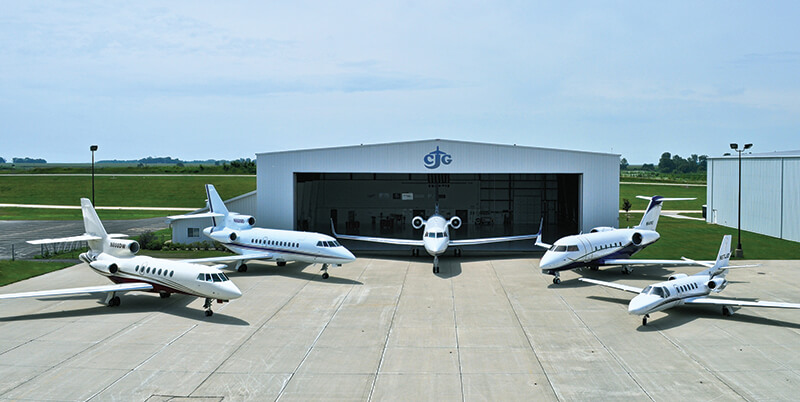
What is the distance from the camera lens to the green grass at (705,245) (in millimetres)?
42719

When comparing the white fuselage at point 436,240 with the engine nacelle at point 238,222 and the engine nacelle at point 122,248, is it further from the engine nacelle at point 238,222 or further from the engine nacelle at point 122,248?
the engine nacelle at point 122,248

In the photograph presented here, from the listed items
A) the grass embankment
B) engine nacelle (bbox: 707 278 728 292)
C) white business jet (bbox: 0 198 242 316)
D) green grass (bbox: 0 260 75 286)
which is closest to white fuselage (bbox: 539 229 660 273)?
engine nacelle (bbox: 707 278 728 292)

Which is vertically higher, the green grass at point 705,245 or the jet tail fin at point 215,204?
the jet tail fin at point 215,204

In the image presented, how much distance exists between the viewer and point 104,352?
70.5 ft

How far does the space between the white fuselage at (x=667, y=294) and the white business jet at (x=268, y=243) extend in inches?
618

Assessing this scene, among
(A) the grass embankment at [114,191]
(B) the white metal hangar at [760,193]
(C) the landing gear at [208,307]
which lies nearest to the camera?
(C) the landing gear at [208,307]

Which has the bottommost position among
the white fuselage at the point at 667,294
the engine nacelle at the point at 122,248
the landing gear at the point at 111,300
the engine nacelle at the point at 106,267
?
the landing gear at the point at 111,300

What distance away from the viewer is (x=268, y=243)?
36812 millimetres

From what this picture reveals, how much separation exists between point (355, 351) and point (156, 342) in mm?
7540

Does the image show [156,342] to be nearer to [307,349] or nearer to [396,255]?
[307,349]

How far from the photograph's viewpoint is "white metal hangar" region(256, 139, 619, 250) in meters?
44.2

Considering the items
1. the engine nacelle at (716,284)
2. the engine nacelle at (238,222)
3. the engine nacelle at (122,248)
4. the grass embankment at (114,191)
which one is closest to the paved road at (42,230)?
the grass embankment at (114,191)

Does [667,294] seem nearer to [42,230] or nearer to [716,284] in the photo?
[716,284]

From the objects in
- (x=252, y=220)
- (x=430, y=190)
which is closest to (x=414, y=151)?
(x=252, y=220)
